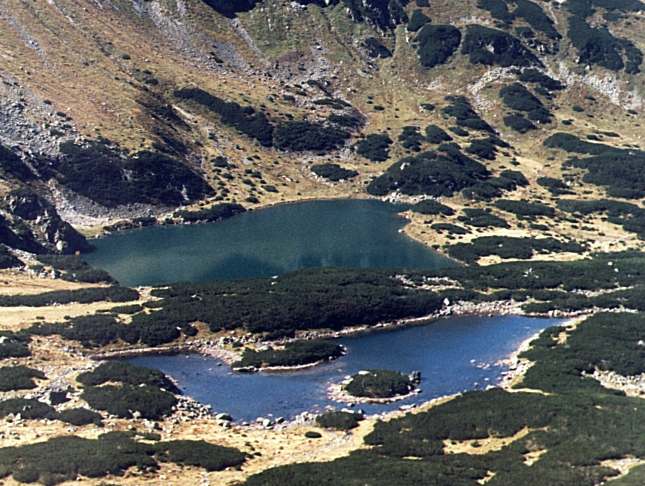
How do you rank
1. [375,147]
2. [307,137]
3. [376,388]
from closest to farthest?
[376,388], [375,147], [307,137]

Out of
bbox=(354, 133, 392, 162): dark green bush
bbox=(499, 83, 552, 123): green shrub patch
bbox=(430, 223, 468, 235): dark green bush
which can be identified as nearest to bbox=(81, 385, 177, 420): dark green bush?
bbox=(430, 223, 468, 235): dark green bush

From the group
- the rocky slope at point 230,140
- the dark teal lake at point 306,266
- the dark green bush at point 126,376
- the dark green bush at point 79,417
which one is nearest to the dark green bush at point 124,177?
the rocky slope at point 230,140

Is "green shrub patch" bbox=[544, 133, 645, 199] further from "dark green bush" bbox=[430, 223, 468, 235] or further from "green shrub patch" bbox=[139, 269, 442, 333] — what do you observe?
"green shrub patch" bbox=[139, 269, 442, 333]

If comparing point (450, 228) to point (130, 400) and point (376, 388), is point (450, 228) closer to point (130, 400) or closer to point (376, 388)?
point (376, 388)

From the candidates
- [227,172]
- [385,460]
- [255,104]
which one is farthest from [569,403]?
[255,104]

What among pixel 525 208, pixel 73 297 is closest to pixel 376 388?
pixel 73 297

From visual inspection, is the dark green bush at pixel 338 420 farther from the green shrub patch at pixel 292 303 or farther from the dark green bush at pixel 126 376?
the green shrub patch at pixel 292 303
